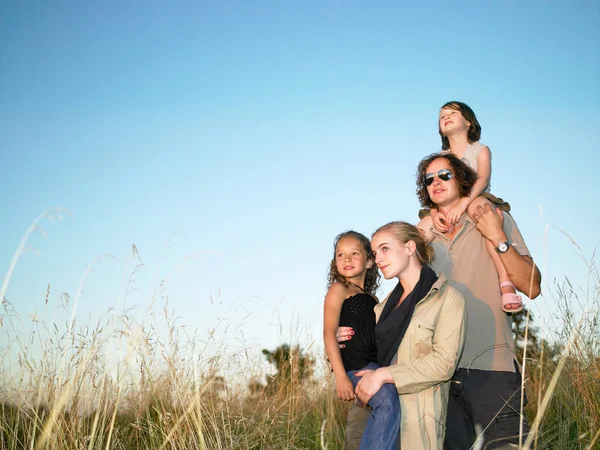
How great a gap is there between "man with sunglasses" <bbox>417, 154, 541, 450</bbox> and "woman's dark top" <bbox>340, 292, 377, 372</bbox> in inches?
21.3

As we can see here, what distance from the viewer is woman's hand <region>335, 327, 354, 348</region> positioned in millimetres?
3508

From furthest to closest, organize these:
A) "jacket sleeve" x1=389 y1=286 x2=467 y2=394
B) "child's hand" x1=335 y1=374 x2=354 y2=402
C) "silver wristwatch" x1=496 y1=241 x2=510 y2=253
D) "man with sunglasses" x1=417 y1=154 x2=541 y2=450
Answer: "child's hand" x1=335 y1=374 x2=354 y2=402
"silver wristwatch" x1=496 y1=241 x2=510 y2=253
"man with sunglasses" x1=417 y1=154 x2=541 y2=450
"jacket sleeve" x1=389 y1=286 x2=467 y2=394

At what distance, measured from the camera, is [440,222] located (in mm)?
3475

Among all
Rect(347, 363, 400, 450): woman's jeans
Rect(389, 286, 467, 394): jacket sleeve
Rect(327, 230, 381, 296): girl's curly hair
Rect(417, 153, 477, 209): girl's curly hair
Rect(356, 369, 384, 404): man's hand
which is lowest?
A: Rect(347, 363, 400, 450): woman's jeans

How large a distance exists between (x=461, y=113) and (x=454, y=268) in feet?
4.75

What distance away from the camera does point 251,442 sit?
4.22 m

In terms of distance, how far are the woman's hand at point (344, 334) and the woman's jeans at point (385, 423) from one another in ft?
2.21

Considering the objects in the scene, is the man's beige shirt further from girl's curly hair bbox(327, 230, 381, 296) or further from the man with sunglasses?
girl's curly hair bbox(327, 230, 381, 296)

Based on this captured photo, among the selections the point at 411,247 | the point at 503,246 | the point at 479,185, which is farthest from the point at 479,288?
the point at 479,185

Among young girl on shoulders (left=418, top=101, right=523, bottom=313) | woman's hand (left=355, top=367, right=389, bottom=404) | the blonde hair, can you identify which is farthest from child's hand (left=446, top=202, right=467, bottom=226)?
woman's hand (left=355, top=367, right=389, bottom=404)

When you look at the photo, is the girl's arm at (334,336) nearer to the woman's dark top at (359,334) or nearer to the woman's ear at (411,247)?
the woman's dark top at (359,334)

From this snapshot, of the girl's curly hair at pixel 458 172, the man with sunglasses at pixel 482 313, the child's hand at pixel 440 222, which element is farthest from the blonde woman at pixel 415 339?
the girl's curly hair at pixel 458 172

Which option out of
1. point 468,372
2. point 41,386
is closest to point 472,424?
point 468,372

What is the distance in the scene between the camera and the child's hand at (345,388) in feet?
10.7
